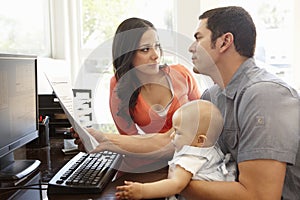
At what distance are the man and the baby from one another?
4 centimetres

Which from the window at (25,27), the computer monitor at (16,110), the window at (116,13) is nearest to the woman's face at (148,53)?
the computer monitor at (16,110)

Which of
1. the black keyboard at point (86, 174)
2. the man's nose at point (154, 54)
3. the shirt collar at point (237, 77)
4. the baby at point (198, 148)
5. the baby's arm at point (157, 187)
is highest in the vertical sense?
the man's nose at point (154, 54)

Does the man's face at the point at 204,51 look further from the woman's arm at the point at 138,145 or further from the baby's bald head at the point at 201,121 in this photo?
the woman's arm at the point at 138,145

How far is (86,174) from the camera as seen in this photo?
109 centimetres

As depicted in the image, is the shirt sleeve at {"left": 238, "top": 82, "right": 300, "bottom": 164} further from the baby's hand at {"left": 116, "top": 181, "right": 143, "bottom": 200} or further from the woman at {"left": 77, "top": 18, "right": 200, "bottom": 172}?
the woman at {"left": 77, "top": 18, "right": 200, "bottom": 172}

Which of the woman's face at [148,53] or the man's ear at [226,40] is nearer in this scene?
the man's ear at [226,40]

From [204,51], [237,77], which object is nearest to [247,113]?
[237,77]

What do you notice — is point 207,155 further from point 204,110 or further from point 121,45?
point 121,45

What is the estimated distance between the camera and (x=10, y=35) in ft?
8.04

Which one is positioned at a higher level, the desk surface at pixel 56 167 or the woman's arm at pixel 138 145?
the woman's arm at pixel 138 145

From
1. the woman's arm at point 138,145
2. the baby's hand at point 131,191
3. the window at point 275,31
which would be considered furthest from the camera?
the window at point 275,31

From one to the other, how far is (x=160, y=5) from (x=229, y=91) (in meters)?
2.35

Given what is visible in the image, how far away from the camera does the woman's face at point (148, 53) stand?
1.58 meters

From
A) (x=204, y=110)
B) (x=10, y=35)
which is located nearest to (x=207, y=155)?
(x=204, y=110)
